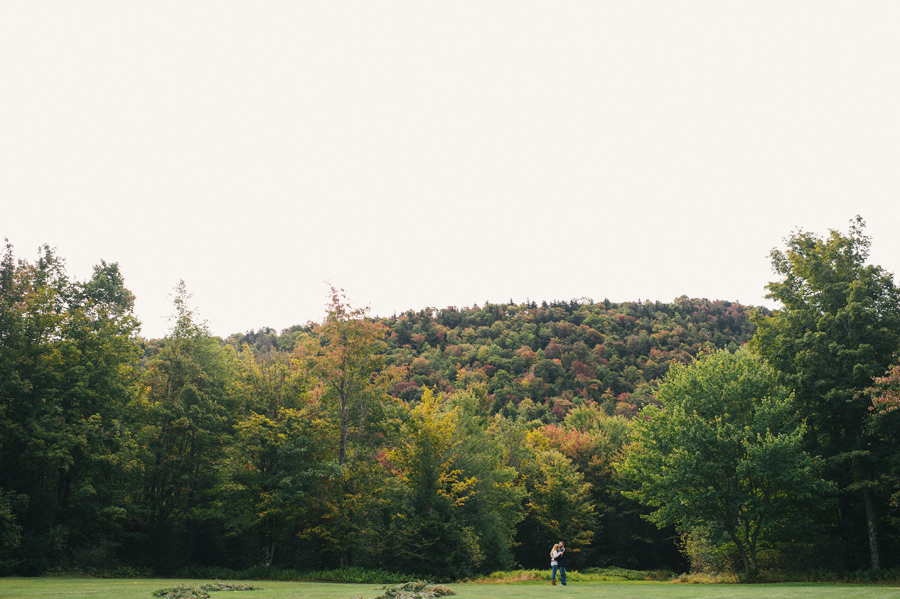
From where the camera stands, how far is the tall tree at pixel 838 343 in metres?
28.1

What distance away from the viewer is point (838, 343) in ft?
96.0

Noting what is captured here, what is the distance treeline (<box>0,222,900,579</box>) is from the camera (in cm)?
2909

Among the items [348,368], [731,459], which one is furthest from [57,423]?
[731,459]

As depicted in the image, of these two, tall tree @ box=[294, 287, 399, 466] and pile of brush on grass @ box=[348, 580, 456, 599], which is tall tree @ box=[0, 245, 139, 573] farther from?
pile of brush on grass @ box=[348, 580, 456, 599]

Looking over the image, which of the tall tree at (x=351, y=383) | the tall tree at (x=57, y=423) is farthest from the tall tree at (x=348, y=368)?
the tall tree at (x=57, y=423)

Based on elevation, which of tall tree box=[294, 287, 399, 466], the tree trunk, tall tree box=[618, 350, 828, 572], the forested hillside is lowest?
the tree trunk

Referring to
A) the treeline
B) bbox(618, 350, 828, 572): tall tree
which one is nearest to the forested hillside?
the treeline

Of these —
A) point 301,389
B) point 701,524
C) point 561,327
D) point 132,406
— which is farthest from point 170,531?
point 561,327

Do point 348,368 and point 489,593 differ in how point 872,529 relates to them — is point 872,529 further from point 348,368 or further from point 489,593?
point 348,368

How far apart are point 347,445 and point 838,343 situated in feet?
96.3

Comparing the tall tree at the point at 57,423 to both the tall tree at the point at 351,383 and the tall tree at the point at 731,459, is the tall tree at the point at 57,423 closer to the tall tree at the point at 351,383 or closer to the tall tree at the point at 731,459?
the tall tree at the point at 351,383

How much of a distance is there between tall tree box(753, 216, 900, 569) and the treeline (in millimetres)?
110

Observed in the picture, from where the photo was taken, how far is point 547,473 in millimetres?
55000

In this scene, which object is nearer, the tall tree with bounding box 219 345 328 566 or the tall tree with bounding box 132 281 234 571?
the tall tree with bounding box 219 345 328 566
